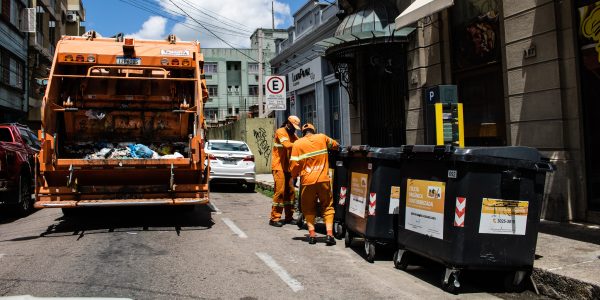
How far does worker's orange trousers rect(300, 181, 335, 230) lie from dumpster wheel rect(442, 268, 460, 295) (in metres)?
2.45

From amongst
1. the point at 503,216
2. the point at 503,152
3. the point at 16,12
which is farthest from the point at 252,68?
the point at 503,216

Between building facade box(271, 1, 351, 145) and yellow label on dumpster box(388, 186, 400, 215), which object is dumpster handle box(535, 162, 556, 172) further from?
building facade box(271, 1, 351, 145)

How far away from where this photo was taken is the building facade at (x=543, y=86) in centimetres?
743

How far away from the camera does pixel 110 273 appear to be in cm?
519

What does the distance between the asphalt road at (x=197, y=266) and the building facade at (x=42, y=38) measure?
18.8 m

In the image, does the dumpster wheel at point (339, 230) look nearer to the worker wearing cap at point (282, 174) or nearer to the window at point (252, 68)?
the worker wearing cap at point (282, 174)

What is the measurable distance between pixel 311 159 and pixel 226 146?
804cm

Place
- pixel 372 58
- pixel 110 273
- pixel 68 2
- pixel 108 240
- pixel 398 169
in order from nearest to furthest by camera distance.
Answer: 1. pixel 110 273
2. pixel 398 169
3. pixel 108 240
4. pixel 372 58
5. pixel 68 2

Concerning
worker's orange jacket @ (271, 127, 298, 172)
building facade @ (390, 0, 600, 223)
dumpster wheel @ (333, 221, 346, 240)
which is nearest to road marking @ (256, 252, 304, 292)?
dumpster wheel @ (333, 221, 346, 240)

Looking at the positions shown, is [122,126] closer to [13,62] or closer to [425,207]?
[425,207]

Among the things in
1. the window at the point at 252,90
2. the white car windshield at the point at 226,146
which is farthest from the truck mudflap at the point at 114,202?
the window at the point at 252,90

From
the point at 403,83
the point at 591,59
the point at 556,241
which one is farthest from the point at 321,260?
the point at 403,83

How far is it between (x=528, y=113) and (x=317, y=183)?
3.95 metres

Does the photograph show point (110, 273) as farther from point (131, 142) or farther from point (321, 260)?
point (131, 142)
